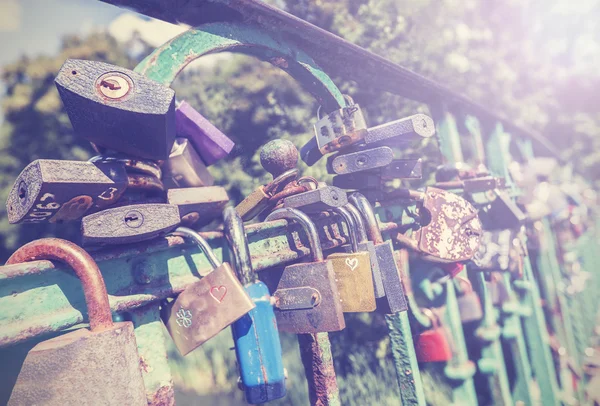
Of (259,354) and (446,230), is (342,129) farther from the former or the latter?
(259,354)

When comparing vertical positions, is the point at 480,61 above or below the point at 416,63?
above

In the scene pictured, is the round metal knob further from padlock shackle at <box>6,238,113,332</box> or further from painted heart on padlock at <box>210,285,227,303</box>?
padlock shackle at <box>6,238,113,332</box>

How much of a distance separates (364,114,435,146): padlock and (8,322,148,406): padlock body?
1.28 metres

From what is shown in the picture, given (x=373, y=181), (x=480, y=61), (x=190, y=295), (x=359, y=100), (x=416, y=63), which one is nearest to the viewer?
(x=190, y=295)

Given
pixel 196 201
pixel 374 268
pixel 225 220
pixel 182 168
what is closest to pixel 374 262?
pixel 374 268

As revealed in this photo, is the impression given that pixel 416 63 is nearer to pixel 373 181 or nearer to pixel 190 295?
pixel 373 181

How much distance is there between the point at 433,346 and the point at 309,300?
39.9 inches

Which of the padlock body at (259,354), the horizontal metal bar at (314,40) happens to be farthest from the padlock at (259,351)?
the horizontal metal bar at (314,40)

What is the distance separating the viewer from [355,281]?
1.20 metres

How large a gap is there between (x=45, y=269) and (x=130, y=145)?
402mm

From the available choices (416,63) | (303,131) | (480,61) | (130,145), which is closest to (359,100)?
(303,131)

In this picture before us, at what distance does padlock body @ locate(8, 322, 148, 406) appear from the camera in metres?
0.64

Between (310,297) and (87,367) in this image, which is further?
(310,297)

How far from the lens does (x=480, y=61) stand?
A: 721cm
